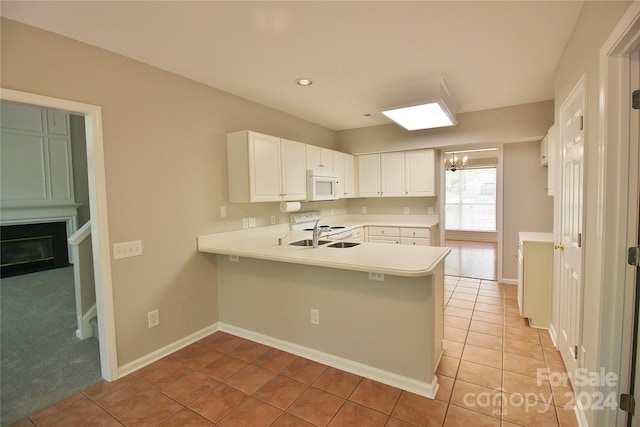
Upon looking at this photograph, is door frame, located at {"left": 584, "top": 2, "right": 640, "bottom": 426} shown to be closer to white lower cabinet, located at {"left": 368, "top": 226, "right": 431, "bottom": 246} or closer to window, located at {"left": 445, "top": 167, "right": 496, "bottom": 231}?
white lower cabinet, located at {"left": 368, "top": 226, "right": 431, "bottom": 246}

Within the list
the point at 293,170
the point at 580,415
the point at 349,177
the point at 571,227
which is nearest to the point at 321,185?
the point at 293,170

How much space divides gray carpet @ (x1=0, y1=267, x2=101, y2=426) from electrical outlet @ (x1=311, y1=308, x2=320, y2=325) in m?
1.69

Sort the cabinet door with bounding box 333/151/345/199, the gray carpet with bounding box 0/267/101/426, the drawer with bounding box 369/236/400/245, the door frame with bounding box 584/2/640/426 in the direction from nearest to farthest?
1. the door frame with bounding box 584/2/640/426
2. the gray carpet with bounding box 0/267/101/426
3. the cabinet door with bounding box 333/151/345/199
4. the drawer with bounding box 369/236/400/245

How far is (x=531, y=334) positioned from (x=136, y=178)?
3.78 metres

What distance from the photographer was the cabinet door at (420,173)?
4.58 metres

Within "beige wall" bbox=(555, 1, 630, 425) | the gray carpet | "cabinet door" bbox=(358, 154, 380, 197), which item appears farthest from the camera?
"cabinet door" bbox=(358, 154, 380, 197)

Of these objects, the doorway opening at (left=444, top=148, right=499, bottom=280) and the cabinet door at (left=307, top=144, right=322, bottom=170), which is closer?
the cabinet door at (left=307, top=144, right=322, bottom=170)

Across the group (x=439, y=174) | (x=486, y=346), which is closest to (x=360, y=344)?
(x=486, y=346)

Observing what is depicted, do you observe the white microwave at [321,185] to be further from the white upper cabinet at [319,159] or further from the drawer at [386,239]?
the drawer at [386,239]

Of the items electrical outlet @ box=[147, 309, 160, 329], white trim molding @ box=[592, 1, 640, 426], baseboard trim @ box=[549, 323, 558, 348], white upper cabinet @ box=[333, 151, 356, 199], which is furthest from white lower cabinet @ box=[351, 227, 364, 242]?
white trim molding @ box=[592, 1, 640, 426]

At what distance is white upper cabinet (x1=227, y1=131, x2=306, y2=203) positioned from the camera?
3.05m

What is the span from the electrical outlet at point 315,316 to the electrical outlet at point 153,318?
1.33 m

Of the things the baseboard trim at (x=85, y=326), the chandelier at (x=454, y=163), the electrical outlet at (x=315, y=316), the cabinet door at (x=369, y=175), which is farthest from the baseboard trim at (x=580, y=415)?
the chandelier at (x=454, y=163)

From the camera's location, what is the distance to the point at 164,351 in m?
2.67
